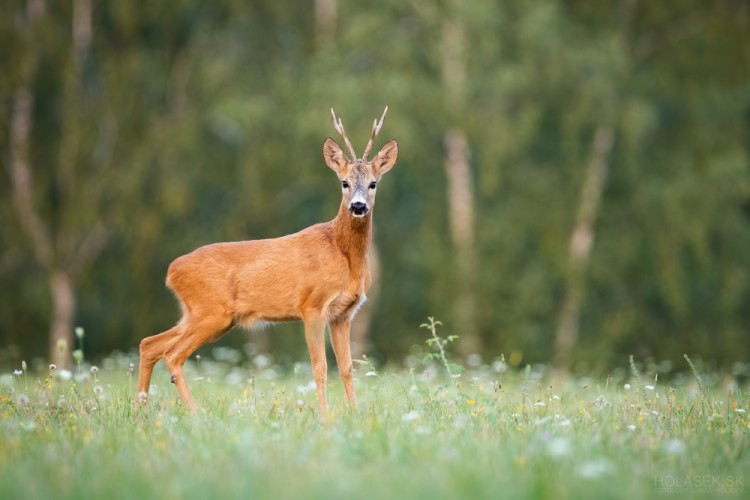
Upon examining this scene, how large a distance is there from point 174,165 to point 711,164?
8310 millimetres

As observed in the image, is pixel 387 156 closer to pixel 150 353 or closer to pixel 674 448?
pixel 150 353

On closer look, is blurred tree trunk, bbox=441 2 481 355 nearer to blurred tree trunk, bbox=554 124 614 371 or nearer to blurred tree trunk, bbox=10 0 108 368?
→ blurred tree trunk, bbox=554 124 614 371

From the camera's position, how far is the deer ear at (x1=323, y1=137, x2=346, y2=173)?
7844mm

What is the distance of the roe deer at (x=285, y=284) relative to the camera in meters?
7.44

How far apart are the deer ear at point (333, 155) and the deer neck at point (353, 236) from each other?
34 centimetres

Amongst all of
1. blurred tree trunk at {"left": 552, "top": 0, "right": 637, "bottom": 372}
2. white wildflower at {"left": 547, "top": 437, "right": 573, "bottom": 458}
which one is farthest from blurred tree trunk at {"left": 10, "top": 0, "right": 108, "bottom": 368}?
white wildflower at {"left": 547, "top": 437, "right": 573, "bottom": 458}

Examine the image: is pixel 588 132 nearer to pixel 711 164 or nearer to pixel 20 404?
pixel 711 164

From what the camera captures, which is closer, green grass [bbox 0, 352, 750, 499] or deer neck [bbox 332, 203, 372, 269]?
green grass [bbox 0, 352, 750, 499]

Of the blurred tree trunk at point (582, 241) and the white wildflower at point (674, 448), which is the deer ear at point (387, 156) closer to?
the white wildflower at point (674, 448)

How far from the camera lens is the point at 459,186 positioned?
57.9ft

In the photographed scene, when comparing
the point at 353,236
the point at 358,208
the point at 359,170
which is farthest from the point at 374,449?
the point at 359,170

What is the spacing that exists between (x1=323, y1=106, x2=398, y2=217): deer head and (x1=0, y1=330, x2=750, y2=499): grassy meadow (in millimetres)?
1308

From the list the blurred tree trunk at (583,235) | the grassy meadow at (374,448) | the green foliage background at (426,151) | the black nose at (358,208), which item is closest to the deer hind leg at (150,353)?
the grassy meadow at (374,448)

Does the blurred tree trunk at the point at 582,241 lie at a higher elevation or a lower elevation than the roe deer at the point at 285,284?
lower
